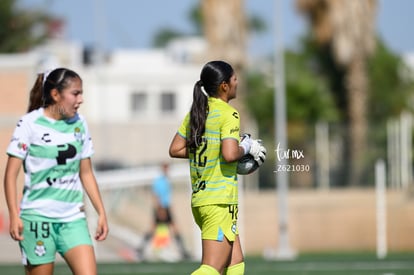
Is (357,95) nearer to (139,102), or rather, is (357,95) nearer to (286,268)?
(139,102)

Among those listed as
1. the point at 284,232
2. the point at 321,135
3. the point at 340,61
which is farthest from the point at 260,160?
the point at 340,61

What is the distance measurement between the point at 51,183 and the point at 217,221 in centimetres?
120

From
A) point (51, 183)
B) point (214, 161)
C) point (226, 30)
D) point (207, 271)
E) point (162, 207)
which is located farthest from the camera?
point (226, 30)

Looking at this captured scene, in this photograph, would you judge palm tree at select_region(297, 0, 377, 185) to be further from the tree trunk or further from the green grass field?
the green grass field

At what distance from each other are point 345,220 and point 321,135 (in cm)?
409

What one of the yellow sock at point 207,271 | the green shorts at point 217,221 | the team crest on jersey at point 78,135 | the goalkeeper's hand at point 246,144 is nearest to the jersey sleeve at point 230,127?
the goalkeeper's hand at point 246,144

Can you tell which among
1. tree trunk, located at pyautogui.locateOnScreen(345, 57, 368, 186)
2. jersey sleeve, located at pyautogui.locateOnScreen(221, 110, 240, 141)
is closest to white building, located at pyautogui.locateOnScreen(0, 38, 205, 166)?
tree trunk, located at pyautogui.locateOnScreen(345, 57, 368, 186)

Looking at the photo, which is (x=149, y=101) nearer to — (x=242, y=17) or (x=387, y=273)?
(x=242, y=17)

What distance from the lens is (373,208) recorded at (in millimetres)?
31672

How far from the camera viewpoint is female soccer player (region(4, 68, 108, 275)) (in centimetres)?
865

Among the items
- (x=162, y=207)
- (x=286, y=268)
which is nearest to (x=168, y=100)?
(x=162, y=207)

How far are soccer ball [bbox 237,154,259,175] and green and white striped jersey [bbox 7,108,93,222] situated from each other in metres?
1.14

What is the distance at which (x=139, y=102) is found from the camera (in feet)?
189

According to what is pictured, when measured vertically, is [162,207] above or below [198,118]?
below
